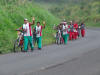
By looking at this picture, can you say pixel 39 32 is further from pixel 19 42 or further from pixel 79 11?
pixel 79 11

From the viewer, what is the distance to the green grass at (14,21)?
1627 cm

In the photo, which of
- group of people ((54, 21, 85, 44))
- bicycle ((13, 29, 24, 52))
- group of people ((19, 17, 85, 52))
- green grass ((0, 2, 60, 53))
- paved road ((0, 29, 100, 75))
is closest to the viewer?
paved road ((0, 29, 100, 75))

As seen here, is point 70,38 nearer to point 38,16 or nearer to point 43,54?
point 38,16

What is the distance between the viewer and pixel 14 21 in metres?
21.4

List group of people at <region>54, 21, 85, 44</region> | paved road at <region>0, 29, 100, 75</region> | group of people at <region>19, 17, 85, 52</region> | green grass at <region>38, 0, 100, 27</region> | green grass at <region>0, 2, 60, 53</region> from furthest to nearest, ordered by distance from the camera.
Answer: green grass at <region>38, 0, 100, 27</region>
group of people at <region>54, 21, 85, 44</region>
green grass at <region>0, 2, 60, 53</region>
group of people at <region>19, 17, 85, 52</region>
paved road at <region>0, 29, 100, 75</region>

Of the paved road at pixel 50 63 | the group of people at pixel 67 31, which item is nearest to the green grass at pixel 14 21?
the group of people at pixel 67 31

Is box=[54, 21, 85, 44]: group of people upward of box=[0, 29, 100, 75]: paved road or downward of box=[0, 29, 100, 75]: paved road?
upward

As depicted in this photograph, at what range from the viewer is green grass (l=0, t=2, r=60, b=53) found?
1627 centimetres

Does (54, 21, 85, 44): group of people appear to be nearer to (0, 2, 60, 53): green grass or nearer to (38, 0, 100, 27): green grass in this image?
(0, 2, 60, 53): green grass

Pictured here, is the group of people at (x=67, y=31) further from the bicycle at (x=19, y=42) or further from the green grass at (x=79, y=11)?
the green grass at (x=79, y=11)

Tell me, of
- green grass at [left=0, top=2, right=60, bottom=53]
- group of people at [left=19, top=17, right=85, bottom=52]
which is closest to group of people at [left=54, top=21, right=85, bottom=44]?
group of people at [left=19, top=17, right=85, bottom=52]

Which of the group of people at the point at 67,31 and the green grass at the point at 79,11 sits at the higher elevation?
the green grass at the point at 79,11

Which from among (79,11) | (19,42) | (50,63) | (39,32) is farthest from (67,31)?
(79,11)

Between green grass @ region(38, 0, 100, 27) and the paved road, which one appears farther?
green grass @ region(38, 0, 100, 27)
